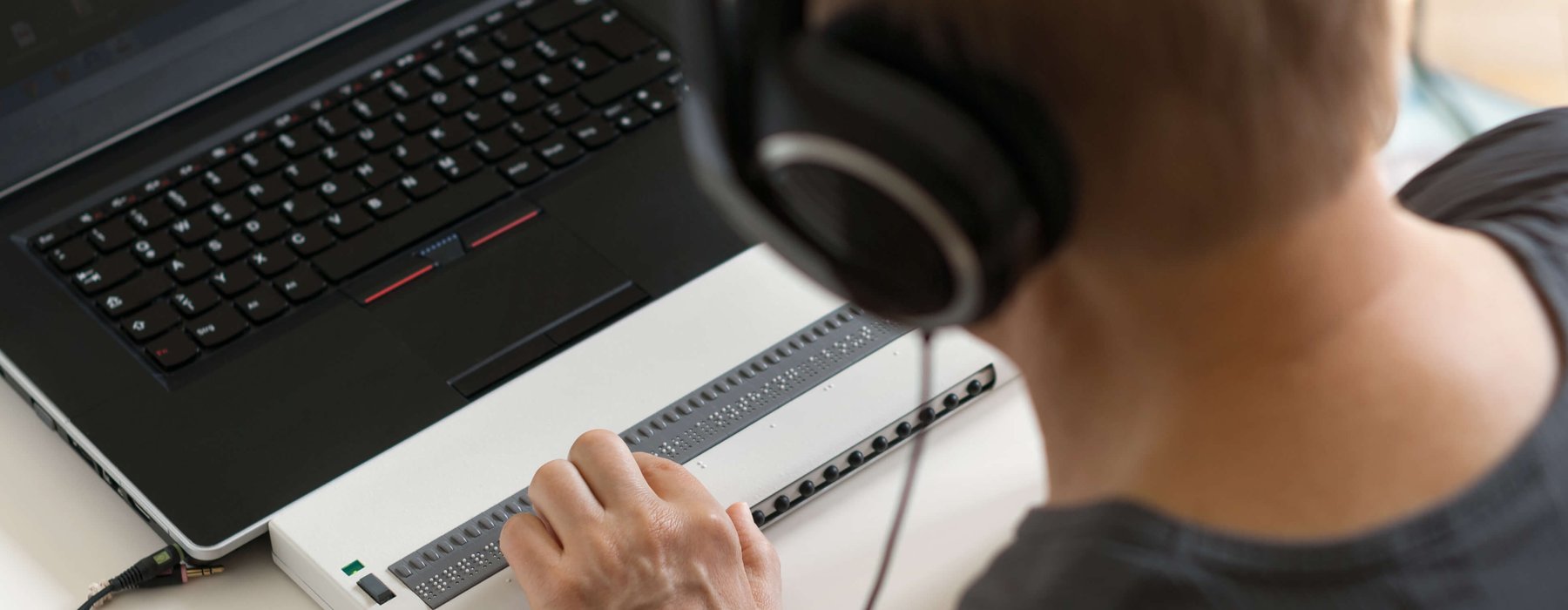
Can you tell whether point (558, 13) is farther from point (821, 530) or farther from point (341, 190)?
point (821, 530)

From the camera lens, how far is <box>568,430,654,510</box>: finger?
0.84m

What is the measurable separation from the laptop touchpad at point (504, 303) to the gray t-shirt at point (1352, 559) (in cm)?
45

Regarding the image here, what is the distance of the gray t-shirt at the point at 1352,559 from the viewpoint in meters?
0.52

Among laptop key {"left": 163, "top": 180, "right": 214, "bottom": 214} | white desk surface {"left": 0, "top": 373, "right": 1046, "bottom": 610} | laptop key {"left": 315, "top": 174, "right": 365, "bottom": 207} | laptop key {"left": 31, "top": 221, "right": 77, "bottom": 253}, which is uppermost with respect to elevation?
laptop key {"left": 31, "top": 221, "right": 77, "bottom": 253}

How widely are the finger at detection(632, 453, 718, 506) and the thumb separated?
0.06 feet

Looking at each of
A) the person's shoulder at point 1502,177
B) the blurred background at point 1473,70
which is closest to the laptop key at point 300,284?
the person's shoulder at point 1502,177

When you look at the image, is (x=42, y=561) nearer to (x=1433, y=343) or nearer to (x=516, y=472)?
(x=516, y=472)

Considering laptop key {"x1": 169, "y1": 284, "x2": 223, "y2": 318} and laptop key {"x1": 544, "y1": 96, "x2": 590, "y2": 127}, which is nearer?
laptop key {"x1": 169, "y1": 284, "x2": 223, "y2": 318}

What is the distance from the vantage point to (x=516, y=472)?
886mm

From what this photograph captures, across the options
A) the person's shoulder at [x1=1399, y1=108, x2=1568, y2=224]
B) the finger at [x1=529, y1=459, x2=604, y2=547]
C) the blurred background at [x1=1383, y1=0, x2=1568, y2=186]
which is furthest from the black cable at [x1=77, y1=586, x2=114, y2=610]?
the blurred background at [x1=1383, y1=0, x2=1568, y2=186]

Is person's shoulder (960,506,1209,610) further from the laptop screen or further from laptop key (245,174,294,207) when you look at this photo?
the laptop screen

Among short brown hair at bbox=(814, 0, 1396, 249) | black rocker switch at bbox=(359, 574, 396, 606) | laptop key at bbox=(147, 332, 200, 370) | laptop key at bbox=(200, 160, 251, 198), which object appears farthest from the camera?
laptop key at bbox=(200, 160, 251, 198)

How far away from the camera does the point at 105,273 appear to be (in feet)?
3.19

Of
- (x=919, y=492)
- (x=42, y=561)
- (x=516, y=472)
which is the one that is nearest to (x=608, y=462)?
(x=516, y=472)
